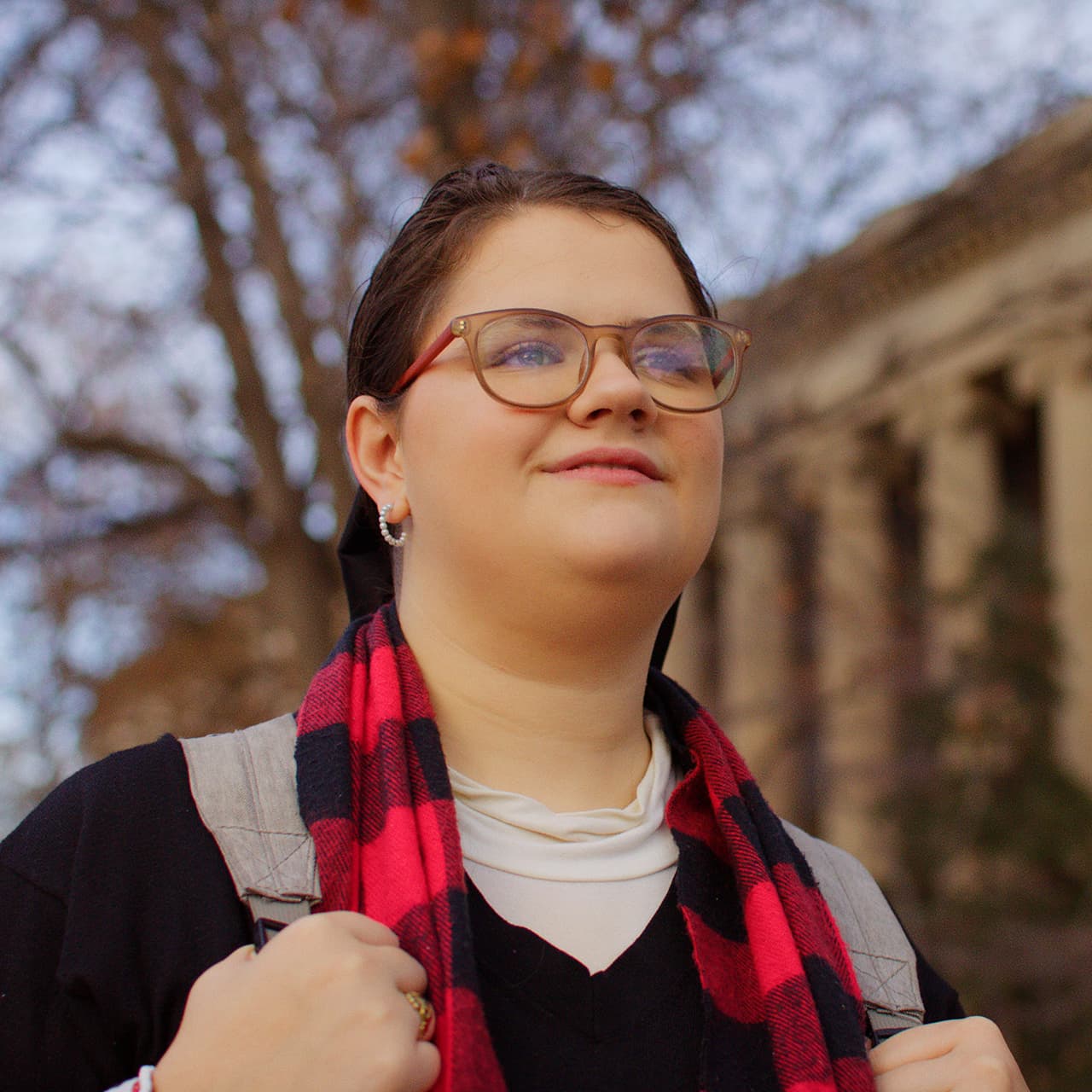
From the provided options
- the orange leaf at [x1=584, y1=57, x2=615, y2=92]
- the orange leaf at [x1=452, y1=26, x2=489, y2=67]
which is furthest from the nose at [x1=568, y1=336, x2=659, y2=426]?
the orange leaf at [x1=584, y1=57, x2=615, y2=92]

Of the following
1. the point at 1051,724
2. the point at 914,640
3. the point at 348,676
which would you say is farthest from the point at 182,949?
the point at 1051,724

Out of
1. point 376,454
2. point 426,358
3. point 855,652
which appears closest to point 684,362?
point 426,358

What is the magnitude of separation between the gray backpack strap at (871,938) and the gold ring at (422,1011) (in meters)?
0.72

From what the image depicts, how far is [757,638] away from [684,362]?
572 inches

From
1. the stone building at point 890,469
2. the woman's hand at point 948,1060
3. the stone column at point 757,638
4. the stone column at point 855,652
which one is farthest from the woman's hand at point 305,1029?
the stone column at point 855,652

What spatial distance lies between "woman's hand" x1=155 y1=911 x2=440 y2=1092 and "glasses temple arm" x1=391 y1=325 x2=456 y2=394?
2.65 ft

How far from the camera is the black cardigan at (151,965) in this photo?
1.51 m

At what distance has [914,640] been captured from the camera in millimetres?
11594

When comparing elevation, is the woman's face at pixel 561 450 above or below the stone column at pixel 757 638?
above

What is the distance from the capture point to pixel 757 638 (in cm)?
1616

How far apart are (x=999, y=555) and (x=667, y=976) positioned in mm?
11926

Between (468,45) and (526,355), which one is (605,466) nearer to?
(526,355)

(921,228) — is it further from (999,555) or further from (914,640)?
(999,555)

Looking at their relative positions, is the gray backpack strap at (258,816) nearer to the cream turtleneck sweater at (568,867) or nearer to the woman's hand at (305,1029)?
the woman's hand at (305,1029)
